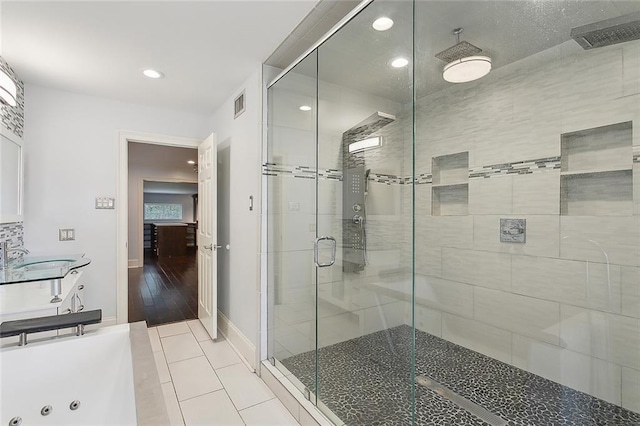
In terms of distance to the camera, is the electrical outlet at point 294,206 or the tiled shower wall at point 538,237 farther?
the electrical outlet at point 294,206

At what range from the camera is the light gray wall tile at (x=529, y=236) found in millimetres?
2238

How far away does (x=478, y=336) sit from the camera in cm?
266

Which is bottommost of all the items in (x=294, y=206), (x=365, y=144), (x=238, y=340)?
(x=238, y=340)

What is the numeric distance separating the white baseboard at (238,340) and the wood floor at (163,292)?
2.19 ft

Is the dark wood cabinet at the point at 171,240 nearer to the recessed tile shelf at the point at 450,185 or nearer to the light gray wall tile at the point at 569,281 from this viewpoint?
the recessed tile shelf at the point at 450,185

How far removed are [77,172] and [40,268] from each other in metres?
1.09

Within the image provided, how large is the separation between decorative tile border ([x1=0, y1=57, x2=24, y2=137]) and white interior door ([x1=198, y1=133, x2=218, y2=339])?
1.52 metres

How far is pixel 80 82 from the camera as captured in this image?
280 cm

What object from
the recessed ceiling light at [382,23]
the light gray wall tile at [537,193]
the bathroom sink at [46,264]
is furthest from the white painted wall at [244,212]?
the light gray wall tile at [537,193]

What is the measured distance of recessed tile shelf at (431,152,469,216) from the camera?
282 cm

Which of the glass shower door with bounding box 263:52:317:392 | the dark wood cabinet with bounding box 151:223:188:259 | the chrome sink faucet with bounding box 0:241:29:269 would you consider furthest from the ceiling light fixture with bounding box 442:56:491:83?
the dark wood cabinet with bounding box 151:223:188:259

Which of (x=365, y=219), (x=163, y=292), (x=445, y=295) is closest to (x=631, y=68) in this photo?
(x=365, y=219)

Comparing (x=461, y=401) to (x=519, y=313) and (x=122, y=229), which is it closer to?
(x=519, y=313)

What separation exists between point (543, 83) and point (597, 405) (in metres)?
2.20
